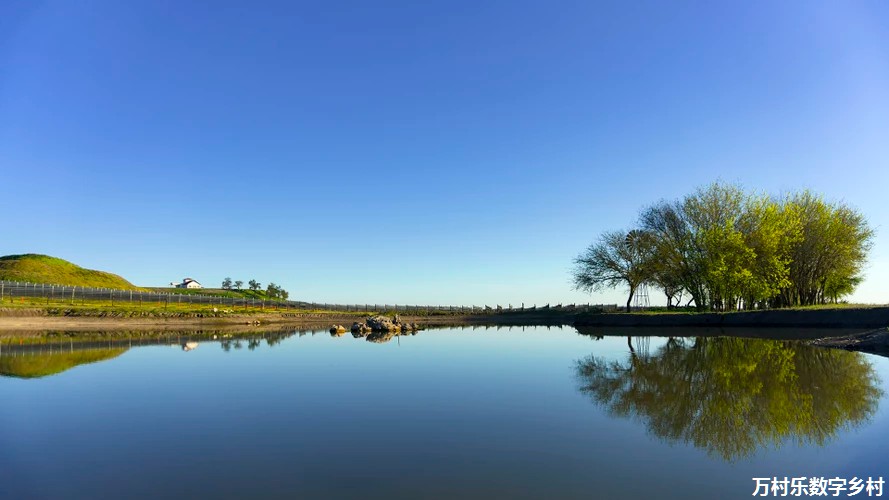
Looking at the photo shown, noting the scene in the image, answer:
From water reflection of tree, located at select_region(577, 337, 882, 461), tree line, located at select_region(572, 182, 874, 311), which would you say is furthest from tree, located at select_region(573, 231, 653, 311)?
water reflection of tree, located at select_region(577, 337, 882, 461)

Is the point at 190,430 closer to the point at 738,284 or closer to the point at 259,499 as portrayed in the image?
the point at 259,499

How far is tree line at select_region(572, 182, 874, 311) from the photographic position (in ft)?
161

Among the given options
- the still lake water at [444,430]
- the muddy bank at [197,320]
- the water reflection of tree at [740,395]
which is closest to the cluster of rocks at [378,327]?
the muddy bank at [197,320]

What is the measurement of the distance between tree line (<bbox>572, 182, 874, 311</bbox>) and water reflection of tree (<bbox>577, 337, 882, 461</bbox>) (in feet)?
93.5

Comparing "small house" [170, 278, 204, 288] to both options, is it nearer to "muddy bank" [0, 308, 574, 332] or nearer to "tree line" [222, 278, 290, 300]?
"tree line" [222, 278, 290, 300]

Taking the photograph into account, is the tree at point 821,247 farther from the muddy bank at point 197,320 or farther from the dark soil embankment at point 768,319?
the muddy bank at point 197,320

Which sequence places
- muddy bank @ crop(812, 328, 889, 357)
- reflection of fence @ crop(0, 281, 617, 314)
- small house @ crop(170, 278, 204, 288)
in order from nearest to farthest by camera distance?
muddy bank @ crop(812, 328, 889, 357), reflection of fence @ crop(0, 281, 617, 314), small house @ crop(170, 278, 204, 288)

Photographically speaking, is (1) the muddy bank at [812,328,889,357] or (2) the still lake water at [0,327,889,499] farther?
(1) the muddy bank at [812,328,889,357]

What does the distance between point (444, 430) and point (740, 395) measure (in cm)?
957

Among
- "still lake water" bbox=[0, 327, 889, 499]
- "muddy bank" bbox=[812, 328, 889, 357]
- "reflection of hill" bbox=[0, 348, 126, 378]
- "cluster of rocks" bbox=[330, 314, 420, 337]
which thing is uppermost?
"muddy bank" bbox=[812, 328, 889, 357]

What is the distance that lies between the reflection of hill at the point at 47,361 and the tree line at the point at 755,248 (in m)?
54.3

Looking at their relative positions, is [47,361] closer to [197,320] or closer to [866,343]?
[197,320]

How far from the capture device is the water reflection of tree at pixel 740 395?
1012cm

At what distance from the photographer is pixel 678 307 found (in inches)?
2719
